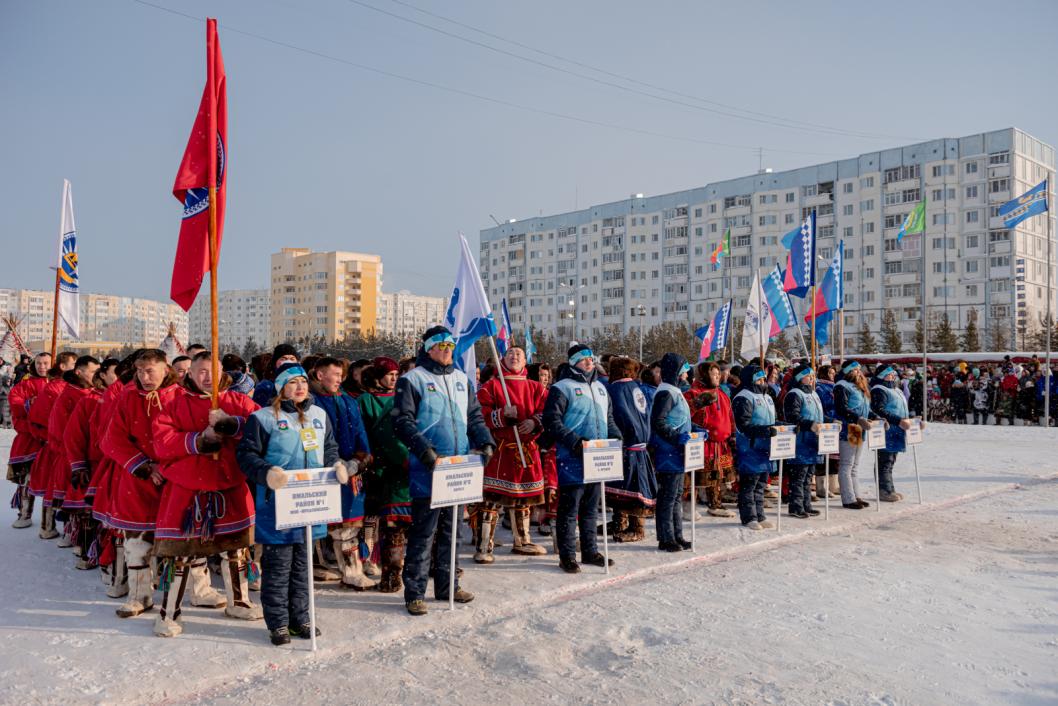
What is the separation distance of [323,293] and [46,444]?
11097 centimetres

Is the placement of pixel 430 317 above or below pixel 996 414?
above

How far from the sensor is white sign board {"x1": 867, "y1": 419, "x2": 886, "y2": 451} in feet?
31.9

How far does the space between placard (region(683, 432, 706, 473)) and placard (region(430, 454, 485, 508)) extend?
2.54 metres

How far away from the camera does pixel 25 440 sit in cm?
877

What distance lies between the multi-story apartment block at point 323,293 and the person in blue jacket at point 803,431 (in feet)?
346

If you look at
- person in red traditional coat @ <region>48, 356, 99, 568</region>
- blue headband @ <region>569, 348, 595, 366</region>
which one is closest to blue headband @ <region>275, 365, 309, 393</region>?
blue headband @ <region>569, 348, 595, 366</region>

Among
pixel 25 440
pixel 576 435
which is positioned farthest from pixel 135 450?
pixel 25 440

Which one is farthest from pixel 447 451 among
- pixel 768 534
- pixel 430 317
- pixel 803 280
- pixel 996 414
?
pixel 430 317

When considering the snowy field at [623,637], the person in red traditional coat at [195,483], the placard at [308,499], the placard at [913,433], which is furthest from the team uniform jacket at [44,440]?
the placard at [913,433]

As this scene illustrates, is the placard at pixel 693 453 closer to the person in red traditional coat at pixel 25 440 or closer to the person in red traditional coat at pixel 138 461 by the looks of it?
the person in red traditional coat at pixel 138 461

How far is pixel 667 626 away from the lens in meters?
5.39

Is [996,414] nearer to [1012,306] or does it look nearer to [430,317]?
[1012,306]

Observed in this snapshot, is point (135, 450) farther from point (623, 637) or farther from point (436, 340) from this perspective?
point (623, 637)

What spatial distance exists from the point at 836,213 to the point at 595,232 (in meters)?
25.3
